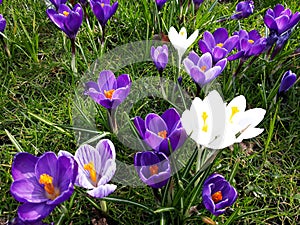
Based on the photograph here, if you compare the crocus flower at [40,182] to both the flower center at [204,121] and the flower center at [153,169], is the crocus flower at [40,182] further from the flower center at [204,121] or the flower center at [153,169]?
the flower center at [204,121]

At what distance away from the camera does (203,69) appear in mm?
1478

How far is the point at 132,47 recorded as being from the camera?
79.0 inches

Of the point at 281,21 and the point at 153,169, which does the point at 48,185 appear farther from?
the point at 281,21

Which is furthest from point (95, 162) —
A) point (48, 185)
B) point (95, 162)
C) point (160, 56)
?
point (160, 56)

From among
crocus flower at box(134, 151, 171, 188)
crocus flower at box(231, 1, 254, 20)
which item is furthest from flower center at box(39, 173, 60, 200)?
crocus flower at box(231, 1, 254, 20)

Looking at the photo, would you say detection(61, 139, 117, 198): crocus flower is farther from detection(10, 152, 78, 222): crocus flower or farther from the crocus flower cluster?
the crocus flower cluster

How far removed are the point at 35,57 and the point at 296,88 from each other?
3.83 ft

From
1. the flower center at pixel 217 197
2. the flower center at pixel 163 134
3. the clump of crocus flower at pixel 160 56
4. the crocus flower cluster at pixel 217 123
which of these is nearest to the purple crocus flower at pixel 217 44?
the clump of crocus flower at pixel 160 56

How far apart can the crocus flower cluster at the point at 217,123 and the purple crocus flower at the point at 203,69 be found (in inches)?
7.0

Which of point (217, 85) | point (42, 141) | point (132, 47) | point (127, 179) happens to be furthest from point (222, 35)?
point (42, 141)

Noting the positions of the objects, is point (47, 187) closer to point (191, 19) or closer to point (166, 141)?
point (166, 141)

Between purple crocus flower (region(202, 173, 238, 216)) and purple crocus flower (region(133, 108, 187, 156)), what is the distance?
0.14 m

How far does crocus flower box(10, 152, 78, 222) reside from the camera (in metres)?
1.08

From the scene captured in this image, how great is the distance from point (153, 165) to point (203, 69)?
47 centimetres
